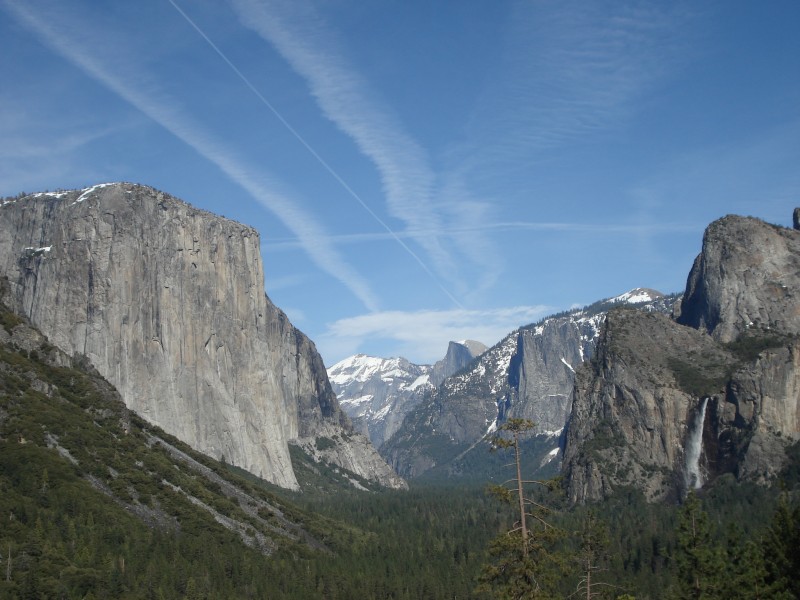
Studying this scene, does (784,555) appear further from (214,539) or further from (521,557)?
(214,539)

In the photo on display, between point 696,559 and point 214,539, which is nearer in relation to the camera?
point 696,559

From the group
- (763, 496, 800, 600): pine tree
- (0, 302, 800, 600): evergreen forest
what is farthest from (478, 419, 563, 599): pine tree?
(763, 496, 800, 600): pine tree

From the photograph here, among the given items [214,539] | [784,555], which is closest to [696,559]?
[784,555]

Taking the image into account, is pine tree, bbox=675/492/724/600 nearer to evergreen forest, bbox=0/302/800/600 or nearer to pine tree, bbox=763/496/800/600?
evergreen forest, bbox=0/302/800/600

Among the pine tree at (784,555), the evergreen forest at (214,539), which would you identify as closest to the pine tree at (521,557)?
the evergreen forest at (214,539)

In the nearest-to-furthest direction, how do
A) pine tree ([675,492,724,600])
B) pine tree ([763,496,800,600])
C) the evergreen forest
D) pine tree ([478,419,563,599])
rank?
pine tree ([478,419,563,599])
pine tree ([763,496,800,600])
the evergreen forest
pine tree ([675,492,724,600])

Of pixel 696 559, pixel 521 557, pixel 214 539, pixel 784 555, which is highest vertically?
pixel 214 539

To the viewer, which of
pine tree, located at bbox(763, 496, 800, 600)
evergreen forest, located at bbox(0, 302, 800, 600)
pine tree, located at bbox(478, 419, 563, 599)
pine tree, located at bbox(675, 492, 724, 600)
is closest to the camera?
pine tree, located at bbox(478, 419, 563, 599)

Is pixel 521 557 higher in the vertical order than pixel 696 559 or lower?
lower

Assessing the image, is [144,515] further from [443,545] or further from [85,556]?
[443,545]

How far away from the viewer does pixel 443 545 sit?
611ft

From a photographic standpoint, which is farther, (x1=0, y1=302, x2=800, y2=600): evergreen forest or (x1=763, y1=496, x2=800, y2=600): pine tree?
(x1=0, y1=302, x2=800, y2=600): evergreen forest

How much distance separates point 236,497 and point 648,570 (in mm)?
71142

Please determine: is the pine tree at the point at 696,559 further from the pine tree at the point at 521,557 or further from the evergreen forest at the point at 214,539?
the pine tree at the point at 521,557
